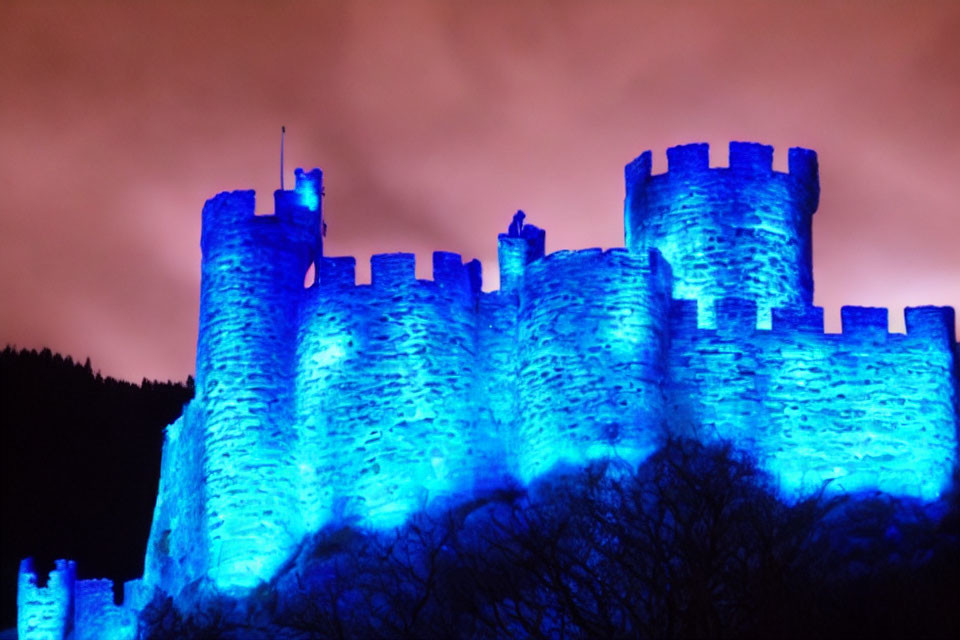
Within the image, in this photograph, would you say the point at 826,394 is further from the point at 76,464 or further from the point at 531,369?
the point at 76,464

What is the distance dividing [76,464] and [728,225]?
37036mm

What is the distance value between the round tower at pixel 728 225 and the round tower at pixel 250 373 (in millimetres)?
Answer: 8960

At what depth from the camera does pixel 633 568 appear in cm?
3816

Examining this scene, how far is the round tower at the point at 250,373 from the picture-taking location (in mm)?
47344

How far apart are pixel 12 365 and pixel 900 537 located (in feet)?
160

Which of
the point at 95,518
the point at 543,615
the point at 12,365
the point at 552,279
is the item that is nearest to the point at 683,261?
the point at 552,279

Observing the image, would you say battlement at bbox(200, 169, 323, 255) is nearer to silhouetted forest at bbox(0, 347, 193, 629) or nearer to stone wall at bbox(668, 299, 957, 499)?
stone wall at bbox(668, 299, 957, 499)

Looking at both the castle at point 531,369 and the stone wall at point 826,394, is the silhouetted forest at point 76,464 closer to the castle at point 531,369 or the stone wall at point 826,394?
the castle at point 531,369

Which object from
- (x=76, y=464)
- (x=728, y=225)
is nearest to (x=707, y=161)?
(x=728, y=225)

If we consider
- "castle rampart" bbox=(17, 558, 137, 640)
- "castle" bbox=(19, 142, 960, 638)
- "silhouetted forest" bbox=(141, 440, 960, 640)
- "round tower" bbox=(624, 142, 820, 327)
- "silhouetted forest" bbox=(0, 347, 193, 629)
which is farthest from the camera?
"silhouetted forest" bbox=(0, 347, 193, 629)

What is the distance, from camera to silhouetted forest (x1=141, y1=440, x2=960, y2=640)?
36.6 meters

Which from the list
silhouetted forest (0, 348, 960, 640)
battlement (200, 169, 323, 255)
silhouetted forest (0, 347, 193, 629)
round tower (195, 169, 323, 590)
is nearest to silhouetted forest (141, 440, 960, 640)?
silhouetted forest (0, 348, 960, 640)

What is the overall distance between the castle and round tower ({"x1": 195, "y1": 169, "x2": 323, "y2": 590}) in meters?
0.05

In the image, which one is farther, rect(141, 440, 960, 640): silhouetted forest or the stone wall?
the stone wall
